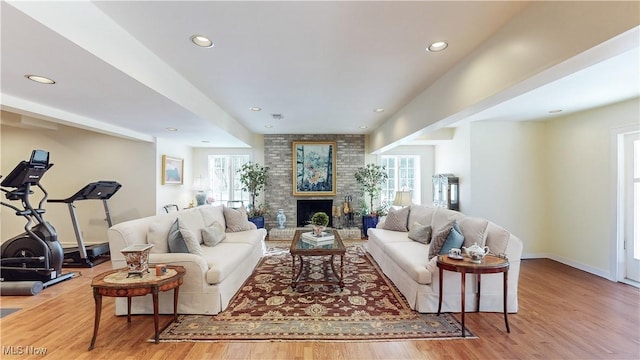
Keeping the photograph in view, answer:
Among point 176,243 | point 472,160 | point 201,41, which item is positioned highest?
point 201,41

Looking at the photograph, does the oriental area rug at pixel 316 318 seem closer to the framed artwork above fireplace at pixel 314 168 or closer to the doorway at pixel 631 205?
the doorway at pixel 631 205

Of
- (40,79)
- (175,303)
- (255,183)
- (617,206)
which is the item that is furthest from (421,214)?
(40,79)

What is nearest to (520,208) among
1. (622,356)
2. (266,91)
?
(622,356)

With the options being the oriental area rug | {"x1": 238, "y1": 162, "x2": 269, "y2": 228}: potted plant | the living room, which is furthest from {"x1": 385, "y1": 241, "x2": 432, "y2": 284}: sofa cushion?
{"x1": 238, "y1": 162, "x2": 269, "y2": 228}: potted plant

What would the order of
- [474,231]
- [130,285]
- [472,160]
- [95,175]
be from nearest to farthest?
[130,285] < [474,231] < [472,160] < [95,175]

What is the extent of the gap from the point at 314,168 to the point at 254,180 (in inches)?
61.8

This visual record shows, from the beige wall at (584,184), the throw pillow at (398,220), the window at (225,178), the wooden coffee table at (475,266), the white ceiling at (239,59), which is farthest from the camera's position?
the window at (225,178)

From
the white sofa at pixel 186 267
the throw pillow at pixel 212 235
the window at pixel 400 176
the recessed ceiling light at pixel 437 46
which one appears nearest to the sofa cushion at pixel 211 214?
the throw pillow at pixel 212 235

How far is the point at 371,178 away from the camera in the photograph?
719 centimetres

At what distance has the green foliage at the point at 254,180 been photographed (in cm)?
705

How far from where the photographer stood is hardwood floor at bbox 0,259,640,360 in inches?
89.9

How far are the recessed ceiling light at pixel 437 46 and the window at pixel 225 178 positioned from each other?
646 centimetres

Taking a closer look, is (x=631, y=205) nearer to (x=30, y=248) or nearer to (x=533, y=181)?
(x=533, y=181)

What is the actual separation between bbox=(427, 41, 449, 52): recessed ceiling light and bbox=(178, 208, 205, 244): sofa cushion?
3.51 meters
